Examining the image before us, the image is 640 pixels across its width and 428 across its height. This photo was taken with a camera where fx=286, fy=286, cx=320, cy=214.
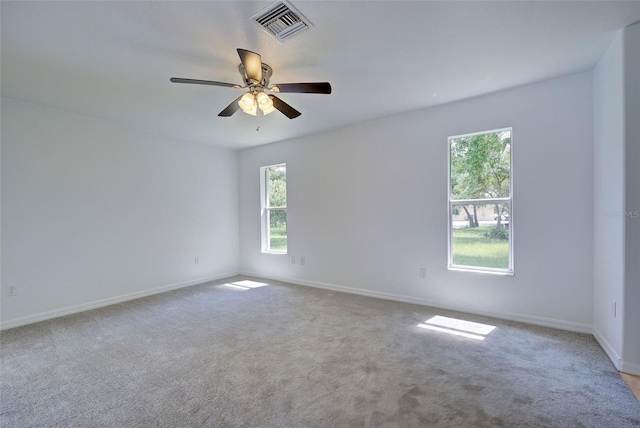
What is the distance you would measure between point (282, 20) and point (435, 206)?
268 centimetres

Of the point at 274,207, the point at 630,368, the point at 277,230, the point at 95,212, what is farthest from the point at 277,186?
the point at 630,368

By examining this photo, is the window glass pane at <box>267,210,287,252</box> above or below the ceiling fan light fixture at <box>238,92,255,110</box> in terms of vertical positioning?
below

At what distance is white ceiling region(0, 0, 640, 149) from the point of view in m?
1.86

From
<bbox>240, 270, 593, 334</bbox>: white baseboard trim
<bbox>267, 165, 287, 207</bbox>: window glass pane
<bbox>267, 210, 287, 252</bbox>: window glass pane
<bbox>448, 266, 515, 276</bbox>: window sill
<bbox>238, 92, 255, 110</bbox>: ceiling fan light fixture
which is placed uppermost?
<bbox>238, 92, 255, 110</bbox>: ceiling fan light fixture

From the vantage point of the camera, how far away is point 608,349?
2355 millimetres

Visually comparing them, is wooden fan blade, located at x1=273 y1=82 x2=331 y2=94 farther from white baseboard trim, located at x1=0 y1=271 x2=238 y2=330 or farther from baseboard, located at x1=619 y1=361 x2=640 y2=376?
white baseboard trim, located at x1=0 y1=271 x2=238 y2=330

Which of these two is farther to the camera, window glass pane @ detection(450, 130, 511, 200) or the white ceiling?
window glass pane @ detection(450, 130, 511, 200)

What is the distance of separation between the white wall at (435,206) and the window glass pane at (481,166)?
12cm

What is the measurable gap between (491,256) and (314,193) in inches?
104

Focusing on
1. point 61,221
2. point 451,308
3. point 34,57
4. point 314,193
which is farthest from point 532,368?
point 61,221

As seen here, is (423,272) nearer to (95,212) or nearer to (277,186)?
(277,186)

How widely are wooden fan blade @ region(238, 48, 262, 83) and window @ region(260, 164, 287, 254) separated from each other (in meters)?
2.96

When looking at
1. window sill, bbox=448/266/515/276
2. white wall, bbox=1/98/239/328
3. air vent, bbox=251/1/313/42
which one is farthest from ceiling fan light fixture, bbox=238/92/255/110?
window sill, bbox=448/266/515/276

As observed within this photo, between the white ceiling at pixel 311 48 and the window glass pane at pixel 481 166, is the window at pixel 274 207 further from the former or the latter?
the window glass pane at pixel 481 166
